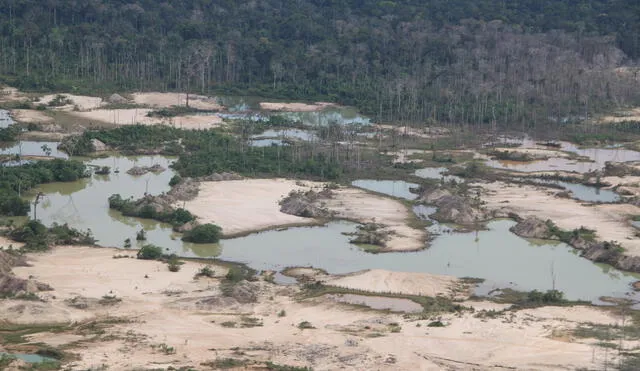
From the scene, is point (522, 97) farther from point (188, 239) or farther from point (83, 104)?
point (188, 239)

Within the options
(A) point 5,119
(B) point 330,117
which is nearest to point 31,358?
(A) point 5,119

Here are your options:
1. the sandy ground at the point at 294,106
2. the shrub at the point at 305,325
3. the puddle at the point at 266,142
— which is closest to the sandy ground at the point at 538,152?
the puddle at the point at 266,142

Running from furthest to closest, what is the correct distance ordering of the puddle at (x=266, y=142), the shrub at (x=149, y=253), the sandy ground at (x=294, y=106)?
1. the sandy ground at (x=294, y=106)
2. the puddle at (x=266, y=142)
3. the shrub at (x=149, y=253)

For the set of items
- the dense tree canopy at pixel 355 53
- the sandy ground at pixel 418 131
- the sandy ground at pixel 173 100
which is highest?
the dense tree canopy at pixel 355 53

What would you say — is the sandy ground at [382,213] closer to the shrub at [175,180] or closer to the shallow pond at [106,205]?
the shrub at [175,180]

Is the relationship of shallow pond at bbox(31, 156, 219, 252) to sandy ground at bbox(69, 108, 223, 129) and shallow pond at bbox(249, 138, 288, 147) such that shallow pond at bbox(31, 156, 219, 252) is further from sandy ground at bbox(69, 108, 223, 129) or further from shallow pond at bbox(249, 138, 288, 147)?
sandy ground at bbox(69, 108, 223, 129)

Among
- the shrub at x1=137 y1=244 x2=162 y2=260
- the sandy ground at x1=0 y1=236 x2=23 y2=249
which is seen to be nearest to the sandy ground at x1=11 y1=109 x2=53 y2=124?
the sandy ground at x1=0 y1=236 x2=23 y2=249

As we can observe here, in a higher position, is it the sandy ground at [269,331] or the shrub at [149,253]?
the shrub at [149,253]

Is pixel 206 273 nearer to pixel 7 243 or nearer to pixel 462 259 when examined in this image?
pixel 7 243
